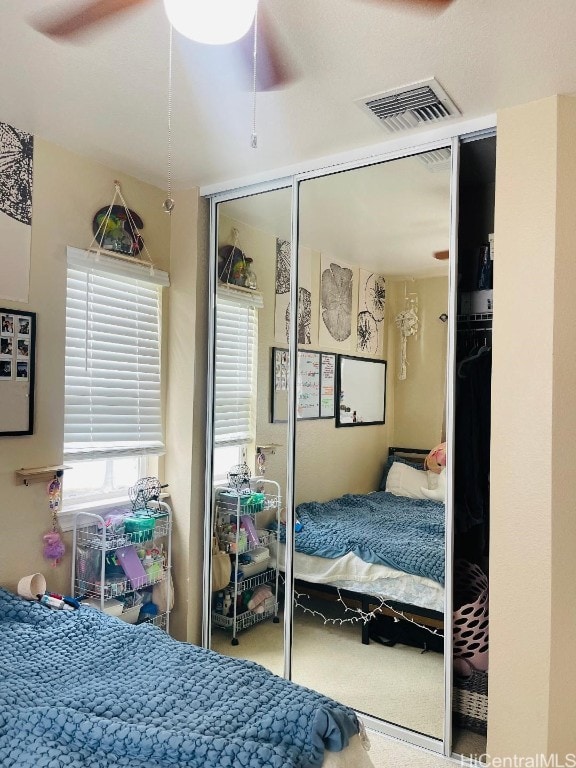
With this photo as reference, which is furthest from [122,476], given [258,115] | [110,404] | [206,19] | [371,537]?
[206,19]

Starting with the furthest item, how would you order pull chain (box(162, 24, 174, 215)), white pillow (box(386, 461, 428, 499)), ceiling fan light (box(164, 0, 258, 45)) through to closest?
1. white pillow (box(386, 461, 428, 499))
2. pull chain (box(162, 24, 174, 215))
3. ceiling fan light (box(164, 0, 258, 45))

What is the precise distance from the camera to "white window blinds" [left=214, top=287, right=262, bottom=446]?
10.3 ft

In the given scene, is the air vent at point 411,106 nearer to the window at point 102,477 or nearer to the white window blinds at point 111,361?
the white window blinds at point 111,361

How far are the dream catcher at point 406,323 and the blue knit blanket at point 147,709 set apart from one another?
1.41m

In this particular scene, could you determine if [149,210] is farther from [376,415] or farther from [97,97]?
[376,415]

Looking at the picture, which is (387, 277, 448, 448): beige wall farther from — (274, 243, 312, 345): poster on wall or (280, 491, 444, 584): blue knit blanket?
(274, 243, 312, 345): poster on wall

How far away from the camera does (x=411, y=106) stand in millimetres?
2338

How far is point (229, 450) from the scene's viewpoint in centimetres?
326

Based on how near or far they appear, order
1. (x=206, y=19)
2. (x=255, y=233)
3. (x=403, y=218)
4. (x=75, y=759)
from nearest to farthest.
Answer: (x=206, y=19) < (x=75, y=759) < (x=403, y=218) < (x=255, y=233)

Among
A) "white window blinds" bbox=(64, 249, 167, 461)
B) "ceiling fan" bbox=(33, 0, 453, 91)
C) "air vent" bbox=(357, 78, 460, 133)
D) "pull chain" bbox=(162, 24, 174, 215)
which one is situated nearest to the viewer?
"ceiling fan" bbox=(33, 0, 453, 91)

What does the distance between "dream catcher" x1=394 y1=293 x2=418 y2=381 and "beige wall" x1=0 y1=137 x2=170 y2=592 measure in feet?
5.22

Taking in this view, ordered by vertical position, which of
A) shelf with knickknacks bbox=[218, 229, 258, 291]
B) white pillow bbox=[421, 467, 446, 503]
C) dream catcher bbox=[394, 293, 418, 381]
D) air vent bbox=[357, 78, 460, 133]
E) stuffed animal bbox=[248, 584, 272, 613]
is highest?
air vent bbox=[357, 78, 460, 133]

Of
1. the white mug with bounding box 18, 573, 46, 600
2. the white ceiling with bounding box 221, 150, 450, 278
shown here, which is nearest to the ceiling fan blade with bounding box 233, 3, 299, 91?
the white ceiling with bounding box 221, 150, 450, 278

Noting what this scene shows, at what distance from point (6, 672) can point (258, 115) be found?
2259 millimetres
